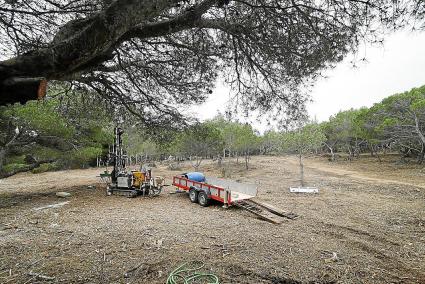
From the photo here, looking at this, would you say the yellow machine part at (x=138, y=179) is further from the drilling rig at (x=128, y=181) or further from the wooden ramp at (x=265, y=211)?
the wooden ramp at (x=265, y=211)

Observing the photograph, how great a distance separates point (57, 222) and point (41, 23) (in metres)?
5.98

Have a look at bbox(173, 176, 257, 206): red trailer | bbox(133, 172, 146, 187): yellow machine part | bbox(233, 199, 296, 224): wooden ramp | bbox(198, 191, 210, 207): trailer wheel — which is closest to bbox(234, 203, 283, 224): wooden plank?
bbox(233, 199, 296, 224): wooden ramp

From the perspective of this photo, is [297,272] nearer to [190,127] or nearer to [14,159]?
A: [190,127]

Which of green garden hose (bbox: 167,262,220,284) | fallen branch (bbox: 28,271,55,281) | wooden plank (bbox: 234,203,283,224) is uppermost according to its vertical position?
fallen branch (bbox: 28,271,55,281)

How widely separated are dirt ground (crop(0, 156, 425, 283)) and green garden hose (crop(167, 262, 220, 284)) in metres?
0.15

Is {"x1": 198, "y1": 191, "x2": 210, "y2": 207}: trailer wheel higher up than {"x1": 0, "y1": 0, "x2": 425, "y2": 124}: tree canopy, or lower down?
lower down

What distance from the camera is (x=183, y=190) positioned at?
1373 centimetres

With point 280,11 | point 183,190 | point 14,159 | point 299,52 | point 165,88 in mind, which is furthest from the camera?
point 14,159

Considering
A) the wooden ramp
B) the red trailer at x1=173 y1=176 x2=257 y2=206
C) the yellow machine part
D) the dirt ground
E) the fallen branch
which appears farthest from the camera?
the yellow machine part

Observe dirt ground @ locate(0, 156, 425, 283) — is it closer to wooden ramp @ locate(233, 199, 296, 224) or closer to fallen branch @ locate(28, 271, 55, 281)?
fallen branch @ locate(28, 271, 55, 281)

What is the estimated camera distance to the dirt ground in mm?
5094

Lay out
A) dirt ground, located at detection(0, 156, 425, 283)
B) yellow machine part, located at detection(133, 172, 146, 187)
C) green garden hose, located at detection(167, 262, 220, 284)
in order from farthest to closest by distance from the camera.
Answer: yellow machine part, located at detection(133, 172, 146, 187) → dirt ground, located at detection(0, 156, 425, 283) → green garden hose, located at detection(167, 262, 220, 284)

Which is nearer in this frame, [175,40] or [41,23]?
[41,23]

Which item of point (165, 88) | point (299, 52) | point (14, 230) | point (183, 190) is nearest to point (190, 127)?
point (165, 88)
